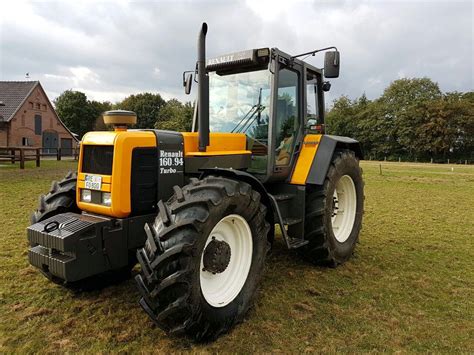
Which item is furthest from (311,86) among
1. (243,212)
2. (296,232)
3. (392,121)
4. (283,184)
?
(392,121)

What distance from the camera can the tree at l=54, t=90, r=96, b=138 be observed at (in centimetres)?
5272

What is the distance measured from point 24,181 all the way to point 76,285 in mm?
11097

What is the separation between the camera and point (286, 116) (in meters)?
4.62

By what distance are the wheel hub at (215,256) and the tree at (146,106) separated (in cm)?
5510

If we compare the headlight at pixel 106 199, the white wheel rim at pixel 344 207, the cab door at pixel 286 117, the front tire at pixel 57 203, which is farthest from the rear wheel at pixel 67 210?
the white wheel rim at pixel 344 207

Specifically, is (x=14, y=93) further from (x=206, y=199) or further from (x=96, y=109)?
(x=206, y=199)

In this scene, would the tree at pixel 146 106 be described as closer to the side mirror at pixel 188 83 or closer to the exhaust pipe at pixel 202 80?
the side mirror at pixel 188 83

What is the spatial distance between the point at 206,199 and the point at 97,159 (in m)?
1.24

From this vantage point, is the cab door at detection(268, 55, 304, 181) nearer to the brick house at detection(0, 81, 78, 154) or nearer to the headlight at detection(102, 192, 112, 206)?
the headlight at detection(102, 192, 112, 206)

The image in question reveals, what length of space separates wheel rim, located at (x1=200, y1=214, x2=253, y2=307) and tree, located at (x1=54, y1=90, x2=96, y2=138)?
179 feet

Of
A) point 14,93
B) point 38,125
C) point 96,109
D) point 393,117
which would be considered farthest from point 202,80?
point 393,117

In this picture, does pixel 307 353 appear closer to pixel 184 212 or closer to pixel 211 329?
pixel 211 329

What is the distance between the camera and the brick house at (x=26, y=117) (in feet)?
100

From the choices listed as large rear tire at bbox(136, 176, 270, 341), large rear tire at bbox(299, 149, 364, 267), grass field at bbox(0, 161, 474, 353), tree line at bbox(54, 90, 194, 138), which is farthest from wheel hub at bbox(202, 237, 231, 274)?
tree line at bbox(54, 90, 194, 138)
